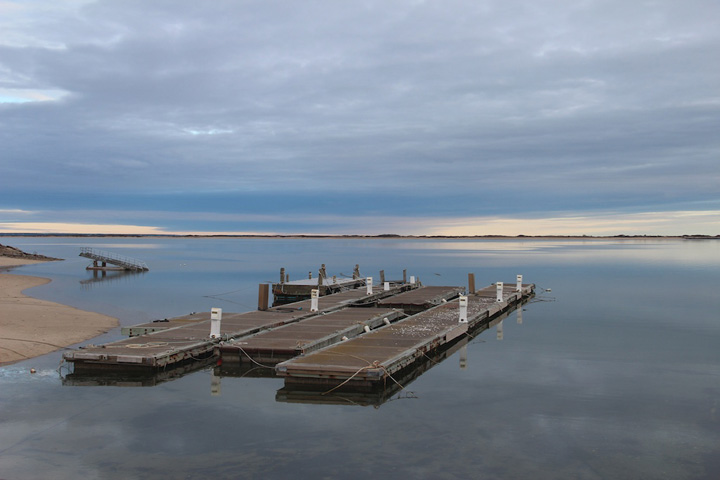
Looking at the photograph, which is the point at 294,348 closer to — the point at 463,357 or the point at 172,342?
the point at 172,342

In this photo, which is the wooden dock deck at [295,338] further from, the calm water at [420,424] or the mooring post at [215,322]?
the calm water at [420,424]

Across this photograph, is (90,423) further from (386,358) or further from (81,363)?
(386,358)

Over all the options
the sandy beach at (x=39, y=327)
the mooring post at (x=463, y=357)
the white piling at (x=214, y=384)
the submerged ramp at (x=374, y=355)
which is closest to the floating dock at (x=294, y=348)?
the submerged ramp at (x=374, y=355)

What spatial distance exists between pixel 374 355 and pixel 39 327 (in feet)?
45.3

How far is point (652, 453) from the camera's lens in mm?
10727

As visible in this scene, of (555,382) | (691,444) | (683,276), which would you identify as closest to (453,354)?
(555,382)

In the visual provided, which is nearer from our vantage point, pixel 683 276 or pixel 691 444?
pixel 691 444

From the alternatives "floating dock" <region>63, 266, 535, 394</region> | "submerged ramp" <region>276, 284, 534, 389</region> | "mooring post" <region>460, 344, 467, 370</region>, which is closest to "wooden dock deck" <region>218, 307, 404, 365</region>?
"floating dock" <region>63, 266, 535, 394</region>

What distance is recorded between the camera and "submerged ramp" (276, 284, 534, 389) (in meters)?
14.5

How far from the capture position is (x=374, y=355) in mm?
16094

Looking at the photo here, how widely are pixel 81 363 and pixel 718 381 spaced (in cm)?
1733

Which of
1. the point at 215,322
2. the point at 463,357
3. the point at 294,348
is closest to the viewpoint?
the point at 294,348

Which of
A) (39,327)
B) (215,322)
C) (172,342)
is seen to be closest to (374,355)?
(215,322)

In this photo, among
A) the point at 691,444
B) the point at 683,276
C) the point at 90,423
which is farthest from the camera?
the point at 683,276
